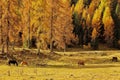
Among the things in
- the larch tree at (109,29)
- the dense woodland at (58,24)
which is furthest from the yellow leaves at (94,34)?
the larch tree at (109,29)

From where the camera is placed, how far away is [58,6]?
7006cm

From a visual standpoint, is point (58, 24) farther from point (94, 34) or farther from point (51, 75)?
point (94, 34)

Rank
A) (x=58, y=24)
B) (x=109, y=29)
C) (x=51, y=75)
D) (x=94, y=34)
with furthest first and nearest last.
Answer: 1. (x=109, y=29)
2. (x=94, y=34)
3. (x=58, y=24)
4. (x=51, y=75)

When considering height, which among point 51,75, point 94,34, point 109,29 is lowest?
point 51,75

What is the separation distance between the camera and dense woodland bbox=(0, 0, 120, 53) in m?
56.1

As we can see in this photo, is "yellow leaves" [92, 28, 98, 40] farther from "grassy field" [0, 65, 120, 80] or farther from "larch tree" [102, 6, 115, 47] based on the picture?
"grassy field" [0, 65, 120, 80]

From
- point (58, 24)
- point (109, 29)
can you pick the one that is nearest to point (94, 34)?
point (109, 29)

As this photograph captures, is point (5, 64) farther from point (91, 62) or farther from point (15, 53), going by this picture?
point (91, 62)

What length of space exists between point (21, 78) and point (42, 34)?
39776 mm

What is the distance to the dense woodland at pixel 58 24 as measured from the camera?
184 ft

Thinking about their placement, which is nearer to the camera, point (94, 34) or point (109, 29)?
point (94, 34)

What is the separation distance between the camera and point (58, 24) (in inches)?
2859

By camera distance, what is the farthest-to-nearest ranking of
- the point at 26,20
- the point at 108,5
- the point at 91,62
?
the point at 108,5, the point at 26,20, the point at 91,62

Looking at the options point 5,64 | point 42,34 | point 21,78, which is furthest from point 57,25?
point 21,78
